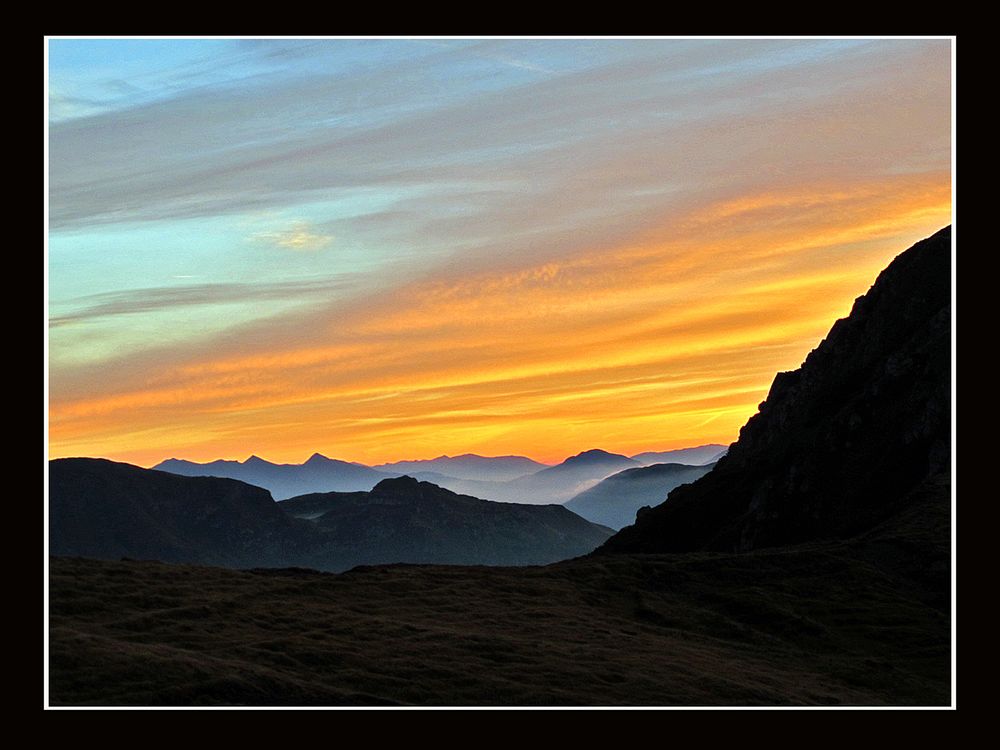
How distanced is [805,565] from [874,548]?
10.7 meters

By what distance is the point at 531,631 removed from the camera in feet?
338

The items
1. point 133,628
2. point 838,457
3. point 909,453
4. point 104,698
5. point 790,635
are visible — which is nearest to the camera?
point 104,698

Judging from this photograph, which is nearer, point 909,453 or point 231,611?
point 231,611

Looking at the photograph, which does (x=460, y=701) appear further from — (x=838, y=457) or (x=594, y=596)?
(x=838, y=457)

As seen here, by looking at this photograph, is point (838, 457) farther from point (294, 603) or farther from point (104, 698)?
point (104, 698)

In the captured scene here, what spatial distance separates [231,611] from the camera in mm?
100312

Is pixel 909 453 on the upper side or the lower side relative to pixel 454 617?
upper

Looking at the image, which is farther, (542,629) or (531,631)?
(542,629)

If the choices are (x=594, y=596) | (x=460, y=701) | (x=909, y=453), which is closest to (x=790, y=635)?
(x=594, y=596)

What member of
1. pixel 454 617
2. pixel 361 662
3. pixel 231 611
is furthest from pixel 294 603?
pixel 361 662

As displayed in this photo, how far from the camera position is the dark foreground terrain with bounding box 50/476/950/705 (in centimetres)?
7688

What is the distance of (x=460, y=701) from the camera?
255 ft

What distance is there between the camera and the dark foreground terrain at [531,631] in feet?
252

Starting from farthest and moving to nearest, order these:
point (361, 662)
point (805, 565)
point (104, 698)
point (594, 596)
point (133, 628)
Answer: point (805, 565), point (594, 596), point (133, 628), point (361, 662), point (104, 698)
